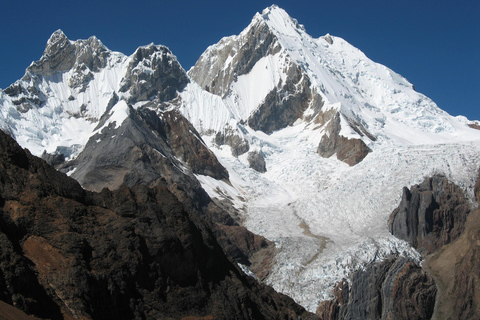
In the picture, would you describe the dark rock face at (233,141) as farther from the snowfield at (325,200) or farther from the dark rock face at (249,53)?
the dark rock face at (249,53)

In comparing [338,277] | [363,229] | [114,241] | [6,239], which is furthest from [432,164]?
[6,239]

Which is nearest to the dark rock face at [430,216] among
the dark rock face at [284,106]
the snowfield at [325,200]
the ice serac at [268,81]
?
the snowfield at [325,200]

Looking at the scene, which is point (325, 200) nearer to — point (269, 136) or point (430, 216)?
point (430, 216)

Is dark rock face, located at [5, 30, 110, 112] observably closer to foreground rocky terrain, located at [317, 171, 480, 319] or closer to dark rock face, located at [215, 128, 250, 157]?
dark rock face, located at [215, 128, 250, 157]

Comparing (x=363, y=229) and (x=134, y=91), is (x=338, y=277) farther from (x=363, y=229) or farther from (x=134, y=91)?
(x=134, y=91)

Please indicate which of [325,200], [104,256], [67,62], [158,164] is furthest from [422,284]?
[67,62]
